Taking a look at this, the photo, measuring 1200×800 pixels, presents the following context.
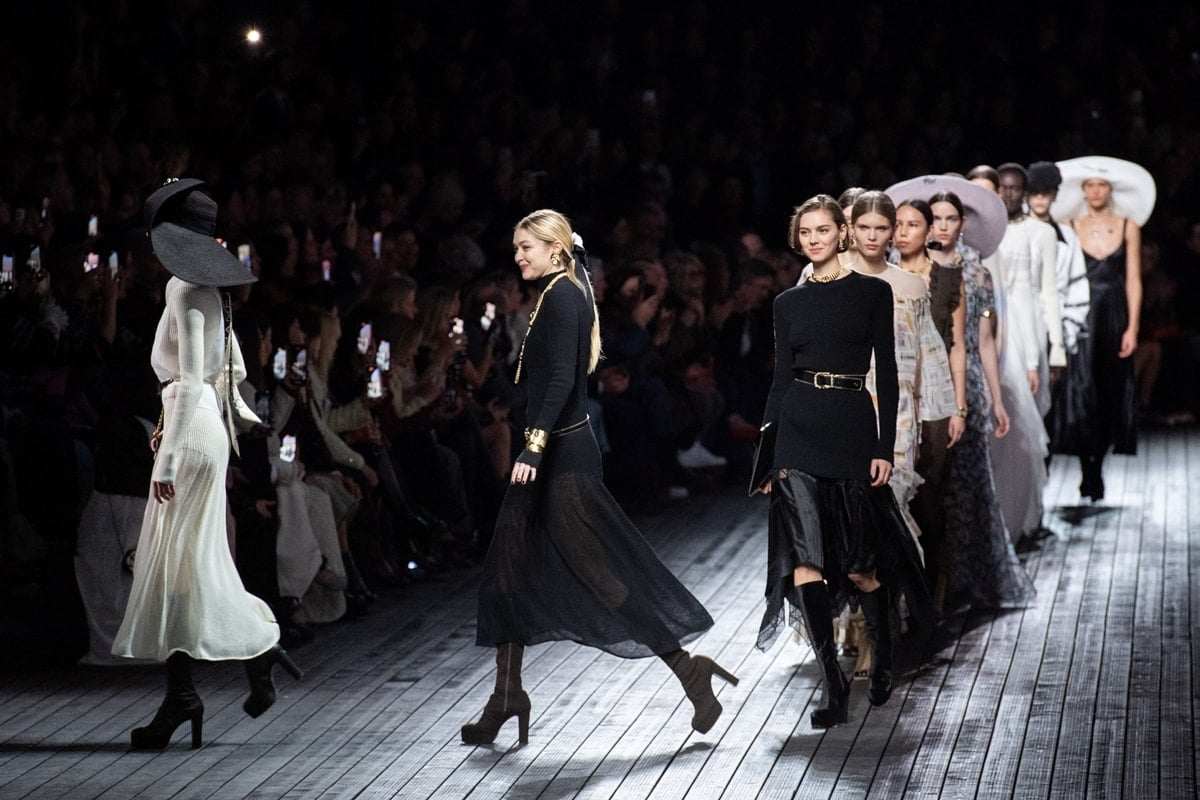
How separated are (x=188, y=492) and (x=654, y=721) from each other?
1458 mm

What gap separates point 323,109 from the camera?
10992 millimetres

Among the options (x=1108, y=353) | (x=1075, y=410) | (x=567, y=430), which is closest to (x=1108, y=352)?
(x=1108, y=353)

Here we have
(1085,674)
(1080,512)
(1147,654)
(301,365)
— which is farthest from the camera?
(1080,512)

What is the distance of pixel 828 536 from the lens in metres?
5.52

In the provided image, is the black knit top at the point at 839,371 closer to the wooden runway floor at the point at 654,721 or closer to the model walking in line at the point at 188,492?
the wooden runway floor at the point at 654,721

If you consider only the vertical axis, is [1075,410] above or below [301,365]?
below

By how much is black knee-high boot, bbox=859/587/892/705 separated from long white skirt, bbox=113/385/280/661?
1821 millimetres

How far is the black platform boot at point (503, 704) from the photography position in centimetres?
522

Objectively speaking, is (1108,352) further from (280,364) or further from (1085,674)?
(280,364)

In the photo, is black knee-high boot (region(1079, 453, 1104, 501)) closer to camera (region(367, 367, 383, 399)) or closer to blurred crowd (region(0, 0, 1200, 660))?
blurred crowd (region(0, 0, 1200, 660))

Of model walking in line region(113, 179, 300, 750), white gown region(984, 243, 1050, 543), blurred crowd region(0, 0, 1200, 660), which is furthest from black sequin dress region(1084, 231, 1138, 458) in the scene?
model walking in line region(113, 179, 300, 750)

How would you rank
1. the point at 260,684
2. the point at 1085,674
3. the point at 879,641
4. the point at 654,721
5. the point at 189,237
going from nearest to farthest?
the point at 189,237
the point at 260,684
the point at 654,721
the point at 879,641
the point at 1085,674

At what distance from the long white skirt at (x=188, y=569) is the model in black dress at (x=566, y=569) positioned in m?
0.73

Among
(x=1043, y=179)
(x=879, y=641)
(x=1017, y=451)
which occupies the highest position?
(x=1043, y=179)
